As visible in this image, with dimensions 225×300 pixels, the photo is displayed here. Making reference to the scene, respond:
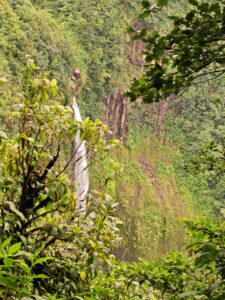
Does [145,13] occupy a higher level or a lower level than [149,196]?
lower

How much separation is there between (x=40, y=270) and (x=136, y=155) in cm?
1803

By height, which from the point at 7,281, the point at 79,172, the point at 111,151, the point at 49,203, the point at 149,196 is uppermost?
the point at 111,151

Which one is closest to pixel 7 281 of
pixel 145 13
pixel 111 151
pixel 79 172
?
pixel 145 13

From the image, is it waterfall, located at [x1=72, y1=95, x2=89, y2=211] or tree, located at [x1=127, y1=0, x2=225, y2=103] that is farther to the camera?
waterfall, located at [x1=72, y1=95, x2=89, y2=211]

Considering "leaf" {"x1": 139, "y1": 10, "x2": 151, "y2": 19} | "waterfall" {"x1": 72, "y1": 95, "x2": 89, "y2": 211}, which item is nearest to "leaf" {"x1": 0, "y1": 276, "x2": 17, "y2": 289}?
"leaf" {"x1": 139, "y1": 10, "x2": 151, "y2": 19}

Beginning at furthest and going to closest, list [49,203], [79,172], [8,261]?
[79,172]
[49,203]
[8,261]

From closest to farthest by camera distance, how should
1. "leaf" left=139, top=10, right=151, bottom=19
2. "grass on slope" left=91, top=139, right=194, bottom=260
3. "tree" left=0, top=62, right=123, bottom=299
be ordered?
"leaf" left=139, top=10, right=151, bottom=19, "tree" left=0, top=62, right=123, bottom=299, "grass on slope" left=91, top=139, right=194, bottom=260

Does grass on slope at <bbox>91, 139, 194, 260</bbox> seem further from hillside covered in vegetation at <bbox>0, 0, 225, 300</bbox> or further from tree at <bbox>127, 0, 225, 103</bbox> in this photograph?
tree at <bbox>127, 0, 225, 103</bbox>

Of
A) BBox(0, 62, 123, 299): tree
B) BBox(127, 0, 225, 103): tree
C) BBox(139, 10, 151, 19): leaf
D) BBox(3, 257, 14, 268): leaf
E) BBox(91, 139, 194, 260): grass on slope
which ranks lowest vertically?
BBox(3, 257, 14, 268): leaf

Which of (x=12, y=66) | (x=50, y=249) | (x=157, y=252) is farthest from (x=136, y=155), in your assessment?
(x=50, y=249)

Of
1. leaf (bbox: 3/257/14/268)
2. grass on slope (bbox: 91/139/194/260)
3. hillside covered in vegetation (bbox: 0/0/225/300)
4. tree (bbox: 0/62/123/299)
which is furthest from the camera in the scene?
grass on slope (bbox: 91/139/194/260)

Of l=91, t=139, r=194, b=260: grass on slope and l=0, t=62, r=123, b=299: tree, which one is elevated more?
l=91, t=139, r=194, b=260: grass on slope

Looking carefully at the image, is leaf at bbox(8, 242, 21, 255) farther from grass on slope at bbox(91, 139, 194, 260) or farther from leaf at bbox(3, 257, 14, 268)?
grass on slope at bbox(91, 139, 194, 260)

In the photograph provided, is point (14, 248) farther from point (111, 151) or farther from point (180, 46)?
point (111, 151)
